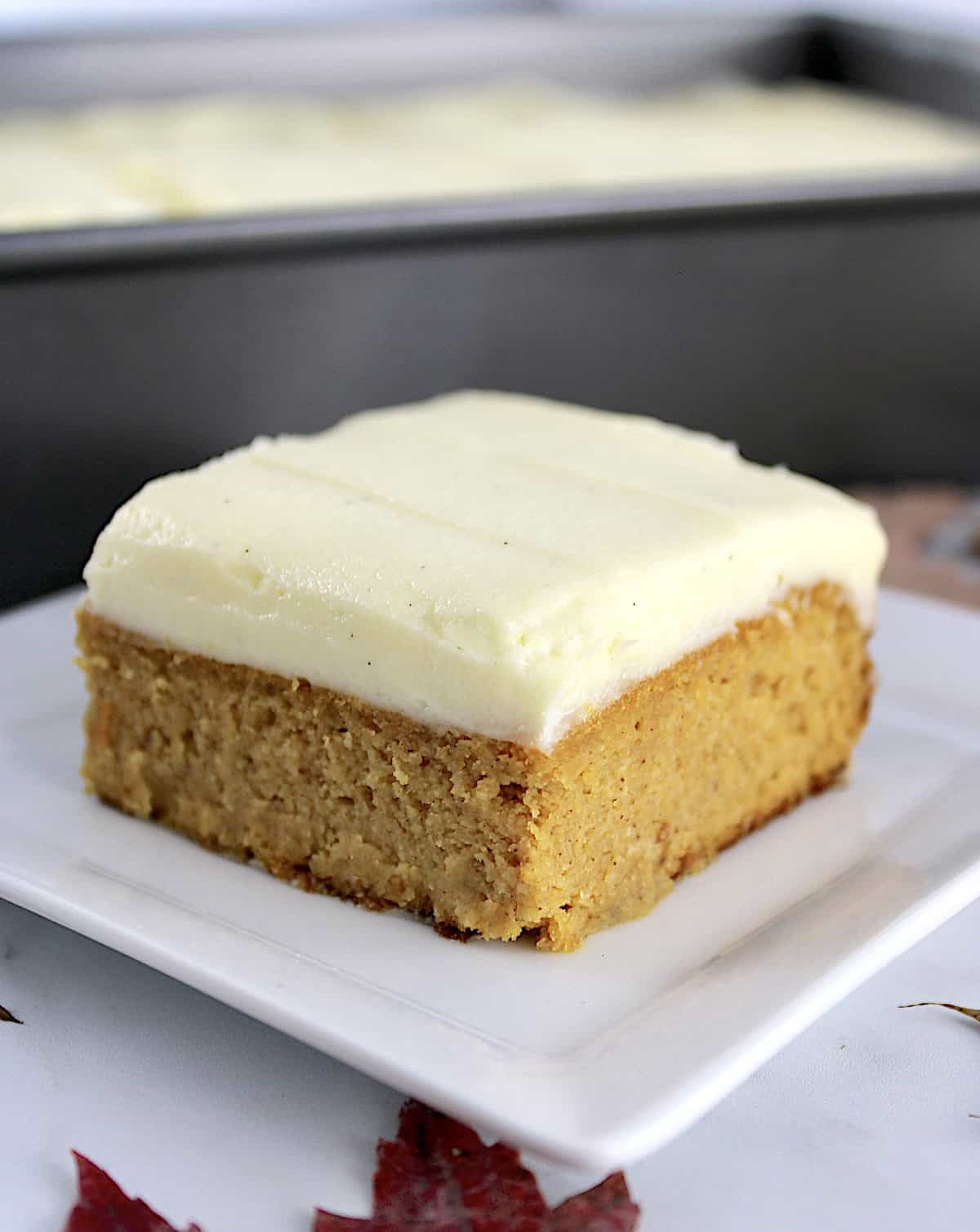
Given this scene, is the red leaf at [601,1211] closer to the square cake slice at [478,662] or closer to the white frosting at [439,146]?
the square cake slice at [478,662]

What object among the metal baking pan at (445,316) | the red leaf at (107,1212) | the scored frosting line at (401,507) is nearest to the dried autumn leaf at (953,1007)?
the scored frosting line at (401,507)

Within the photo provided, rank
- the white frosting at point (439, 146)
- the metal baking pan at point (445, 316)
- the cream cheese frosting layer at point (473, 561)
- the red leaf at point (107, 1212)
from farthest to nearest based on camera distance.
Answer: the white frosting at point (439, 146) → the metal baking pan at point (445, 316) → the cream cheese frosting layer at point (473, 561) → the red leaf at point (107, 1212)

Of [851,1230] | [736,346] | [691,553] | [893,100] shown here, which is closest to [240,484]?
[691,553]

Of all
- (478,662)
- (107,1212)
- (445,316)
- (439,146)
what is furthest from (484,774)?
(439,146)

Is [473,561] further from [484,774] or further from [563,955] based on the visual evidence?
[563,955]

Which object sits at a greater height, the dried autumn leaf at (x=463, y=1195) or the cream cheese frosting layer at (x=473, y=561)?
the cream cheese frosting layer at (x=473, y=561)

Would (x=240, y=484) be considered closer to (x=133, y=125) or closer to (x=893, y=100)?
(x=133, y=125)

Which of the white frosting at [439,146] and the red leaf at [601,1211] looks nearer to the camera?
the red leaf at [601,1211]
